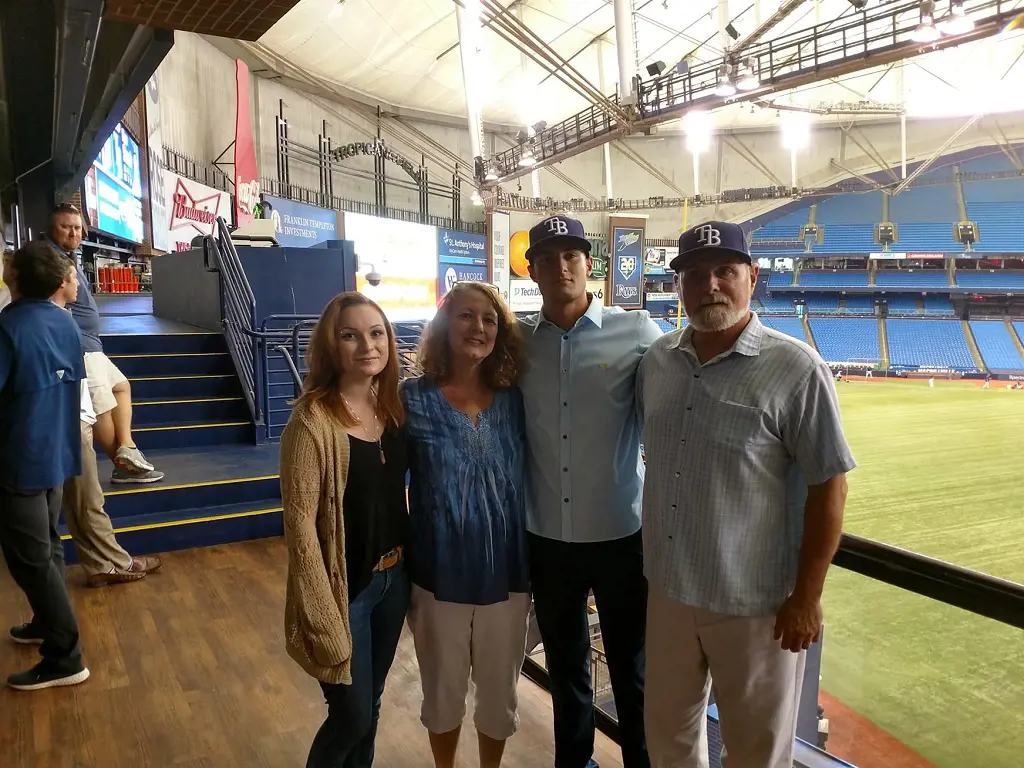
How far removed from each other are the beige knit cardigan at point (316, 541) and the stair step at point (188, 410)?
183 inches

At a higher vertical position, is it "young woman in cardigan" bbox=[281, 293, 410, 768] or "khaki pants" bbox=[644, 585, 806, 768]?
"young woman in cardigan" bbox=[281, 293, 410, 768]

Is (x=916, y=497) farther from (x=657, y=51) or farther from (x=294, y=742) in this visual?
(x=657, y=51)

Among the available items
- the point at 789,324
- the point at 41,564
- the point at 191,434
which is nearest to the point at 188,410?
the point at 191,434

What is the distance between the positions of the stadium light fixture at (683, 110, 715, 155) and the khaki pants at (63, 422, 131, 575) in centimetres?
1334

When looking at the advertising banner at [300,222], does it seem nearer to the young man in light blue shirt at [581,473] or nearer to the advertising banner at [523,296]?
the advertising banner at [523,296]

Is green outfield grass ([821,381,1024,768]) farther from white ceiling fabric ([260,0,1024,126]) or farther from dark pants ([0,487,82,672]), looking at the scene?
white ceiling fabric ([260,0,1024,126])

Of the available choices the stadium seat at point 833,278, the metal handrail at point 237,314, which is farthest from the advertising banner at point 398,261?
the stadium seat at point 833,278

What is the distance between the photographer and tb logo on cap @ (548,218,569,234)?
186 cm

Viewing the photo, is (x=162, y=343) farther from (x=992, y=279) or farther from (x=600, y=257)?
(x=992, y=279)

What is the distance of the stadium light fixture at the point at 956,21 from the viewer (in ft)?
31.1

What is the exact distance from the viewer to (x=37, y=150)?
6.33 meters

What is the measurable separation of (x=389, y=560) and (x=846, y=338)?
1285 inches

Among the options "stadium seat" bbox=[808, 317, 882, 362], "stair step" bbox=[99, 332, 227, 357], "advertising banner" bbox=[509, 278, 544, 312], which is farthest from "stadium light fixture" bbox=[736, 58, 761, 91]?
"stadium seat" bbox=[808, 317, 882, 362]

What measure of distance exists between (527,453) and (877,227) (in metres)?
35.0
